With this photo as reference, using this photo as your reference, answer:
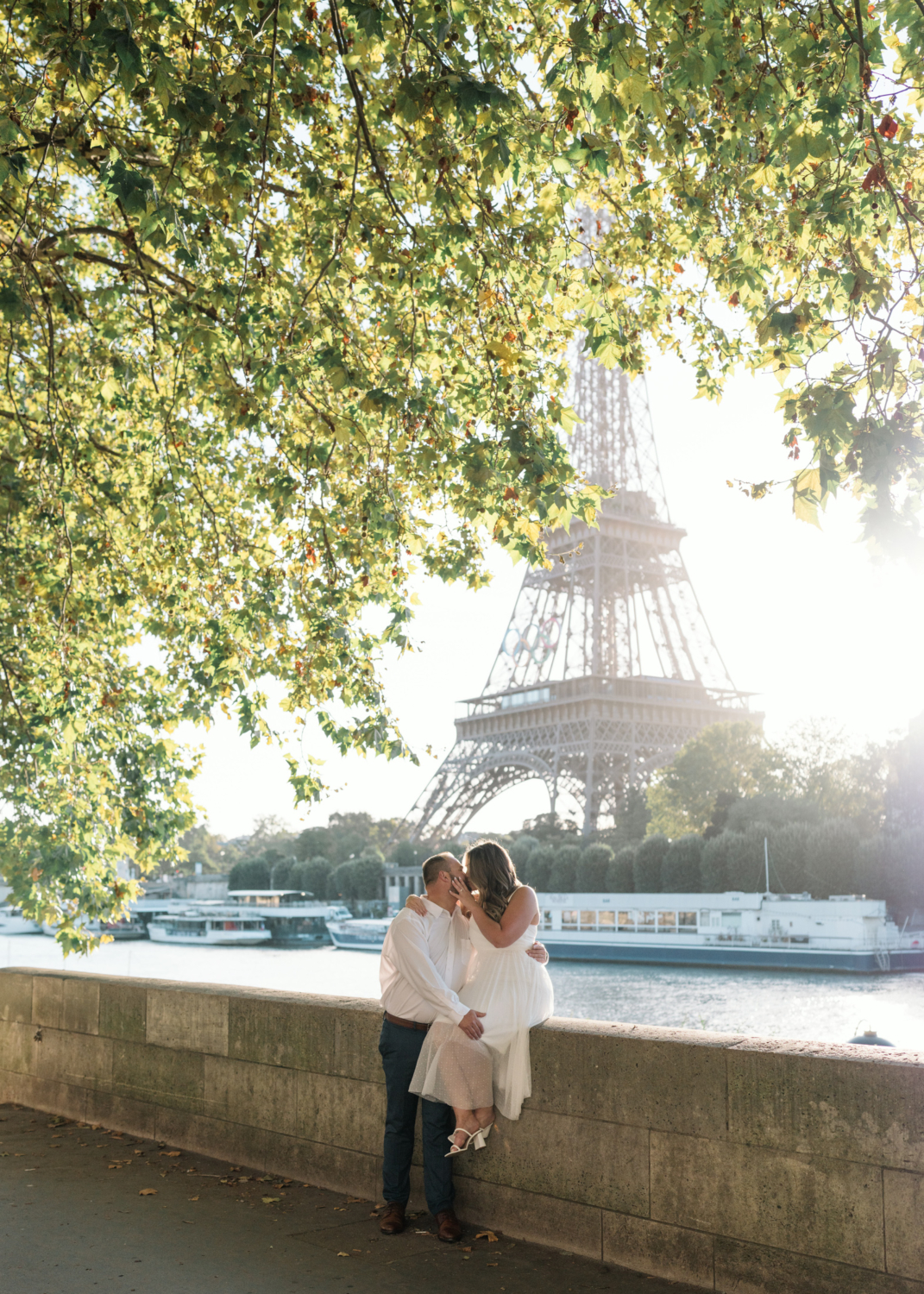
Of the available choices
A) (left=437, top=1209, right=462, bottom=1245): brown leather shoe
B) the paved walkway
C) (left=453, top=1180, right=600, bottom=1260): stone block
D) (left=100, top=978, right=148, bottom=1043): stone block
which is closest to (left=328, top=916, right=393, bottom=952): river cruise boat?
(left=100, top=978, right=148, bottom=1043): stone block

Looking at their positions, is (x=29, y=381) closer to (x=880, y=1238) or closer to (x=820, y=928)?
(x=880, y=1238)

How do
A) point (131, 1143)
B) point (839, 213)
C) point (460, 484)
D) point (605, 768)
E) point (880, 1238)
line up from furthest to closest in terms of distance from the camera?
point (605, 768) < point (460, 484) < point (131, 1143) < point (839, 213) < point (880, 1238)

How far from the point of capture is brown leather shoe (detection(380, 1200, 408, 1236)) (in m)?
4.63

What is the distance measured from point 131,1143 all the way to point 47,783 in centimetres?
434

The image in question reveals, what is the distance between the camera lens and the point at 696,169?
21.0ft

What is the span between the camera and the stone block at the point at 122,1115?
6.42 m

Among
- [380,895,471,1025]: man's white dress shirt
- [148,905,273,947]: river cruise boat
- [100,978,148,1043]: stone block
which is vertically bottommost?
[148,905,273,947]: river cruise boat

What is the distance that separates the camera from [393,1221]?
465 centimetres

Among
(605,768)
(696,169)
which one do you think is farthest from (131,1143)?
(605,768)

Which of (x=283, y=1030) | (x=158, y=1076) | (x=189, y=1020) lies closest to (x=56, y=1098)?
(x=158, y=1076)

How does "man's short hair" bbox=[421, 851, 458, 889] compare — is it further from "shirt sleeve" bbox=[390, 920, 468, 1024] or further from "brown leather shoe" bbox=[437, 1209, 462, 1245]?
"brown leather shoe" bbox=[437, 1209, 462, 1245]

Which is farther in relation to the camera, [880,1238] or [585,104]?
[585,104]

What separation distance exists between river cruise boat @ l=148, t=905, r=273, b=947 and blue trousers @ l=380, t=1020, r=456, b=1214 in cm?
5667

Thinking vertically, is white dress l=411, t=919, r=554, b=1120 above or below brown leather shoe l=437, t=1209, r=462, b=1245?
above
